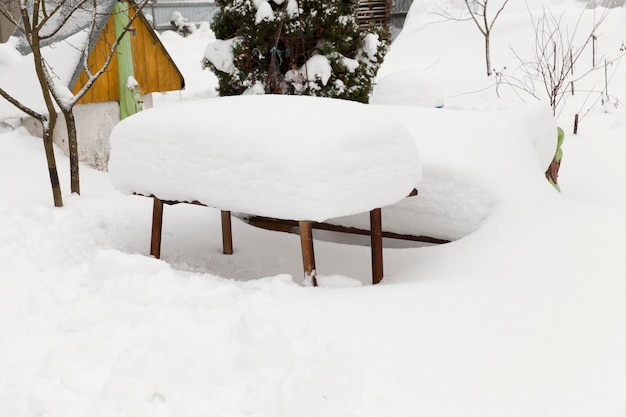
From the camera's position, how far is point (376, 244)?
4.94 meters

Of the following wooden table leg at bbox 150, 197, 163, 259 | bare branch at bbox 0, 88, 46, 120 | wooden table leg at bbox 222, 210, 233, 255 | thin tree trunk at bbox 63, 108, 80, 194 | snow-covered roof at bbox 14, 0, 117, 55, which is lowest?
wooden table leg at bbox 222, 210, 233, 255

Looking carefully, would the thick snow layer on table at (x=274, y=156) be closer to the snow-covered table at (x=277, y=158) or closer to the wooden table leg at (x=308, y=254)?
the snow-covered table at (x=277, y=158)

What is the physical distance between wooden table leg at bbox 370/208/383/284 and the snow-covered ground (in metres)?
0.13

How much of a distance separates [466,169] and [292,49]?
457cm

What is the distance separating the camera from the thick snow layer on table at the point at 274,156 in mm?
4180

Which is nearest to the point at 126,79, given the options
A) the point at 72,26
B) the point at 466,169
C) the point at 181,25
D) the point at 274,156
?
the point at 72,26

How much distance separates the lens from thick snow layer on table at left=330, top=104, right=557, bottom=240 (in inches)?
219

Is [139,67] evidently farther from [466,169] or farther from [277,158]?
[277,158]

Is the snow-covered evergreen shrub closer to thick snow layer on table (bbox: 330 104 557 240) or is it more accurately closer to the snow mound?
the snow mound

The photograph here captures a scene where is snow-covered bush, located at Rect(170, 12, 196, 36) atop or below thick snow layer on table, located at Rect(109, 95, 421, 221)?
atop

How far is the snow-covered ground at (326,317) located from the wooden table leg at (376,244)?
132 millimetres

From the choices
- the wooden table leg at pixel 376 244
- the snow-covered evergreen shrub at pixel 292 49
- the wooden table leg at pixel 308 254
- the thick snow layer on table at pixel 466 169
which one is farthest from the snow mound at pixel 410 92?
the wooden table leg at pixel 308 254

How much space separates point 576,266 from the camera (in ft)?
14.5

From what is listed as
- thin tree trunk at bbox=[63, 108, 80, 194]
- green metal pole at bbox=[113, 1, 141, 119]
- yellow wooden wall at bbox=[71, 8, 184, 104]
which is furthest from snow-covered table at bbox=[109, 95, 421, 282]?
green metal pole at bbox=[113, 1, 141, 119]
